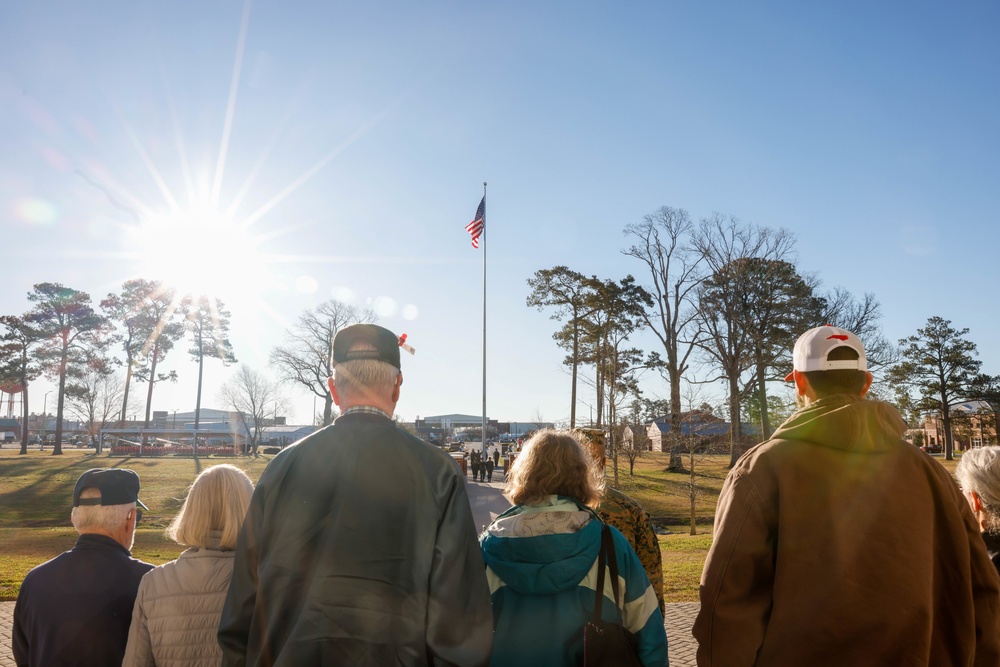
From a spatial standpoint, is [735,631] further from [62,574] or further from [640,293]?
[640,293]

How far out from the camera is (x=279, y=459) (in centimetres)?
238

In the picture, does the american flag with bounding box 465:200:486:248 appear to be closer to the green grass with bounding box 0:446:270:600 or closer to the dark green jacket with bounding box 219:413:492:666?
the green grass with bounding box 0:446:270:600

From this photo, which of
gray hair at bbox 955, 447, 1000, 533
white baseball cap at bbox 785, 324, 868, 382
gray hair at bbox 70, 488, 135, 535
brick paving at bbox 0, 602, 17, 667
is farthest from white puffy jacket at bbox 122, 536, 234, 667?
brick paving at bbox 0, 602, 17, 667

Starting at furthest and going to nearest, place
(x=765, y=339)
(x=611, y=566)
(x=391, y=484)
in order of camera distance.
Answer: (x=765, y=339) → (x=611, y=566) → (x=391, y=484)

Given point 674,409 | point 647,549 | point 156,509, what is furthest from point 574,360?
point 647,549

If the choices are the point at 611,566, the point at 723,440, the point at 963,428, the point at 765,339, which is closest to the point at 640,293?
the point at 765,339

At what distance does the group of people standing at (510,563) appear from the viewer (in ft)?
7.01

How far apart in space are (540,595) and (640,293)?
34.2 metres

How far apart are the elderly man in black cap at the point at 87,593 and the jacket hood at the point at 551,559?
5.30 ft

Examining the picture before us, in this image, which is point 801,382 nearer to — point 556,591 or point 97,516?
point 556,591

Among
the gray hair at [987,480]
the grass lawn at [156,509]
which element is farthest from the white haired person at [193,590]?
the grass lawn at [156,509]

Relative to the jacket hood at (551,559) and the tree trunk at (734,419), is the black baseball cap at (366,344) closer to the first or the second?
the jacket hood at (551,559)

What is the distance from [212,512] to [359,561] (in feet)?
3.26

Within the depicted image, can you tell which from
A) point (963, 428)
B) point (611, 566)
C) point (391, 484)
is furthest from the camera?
point (963, 428)
